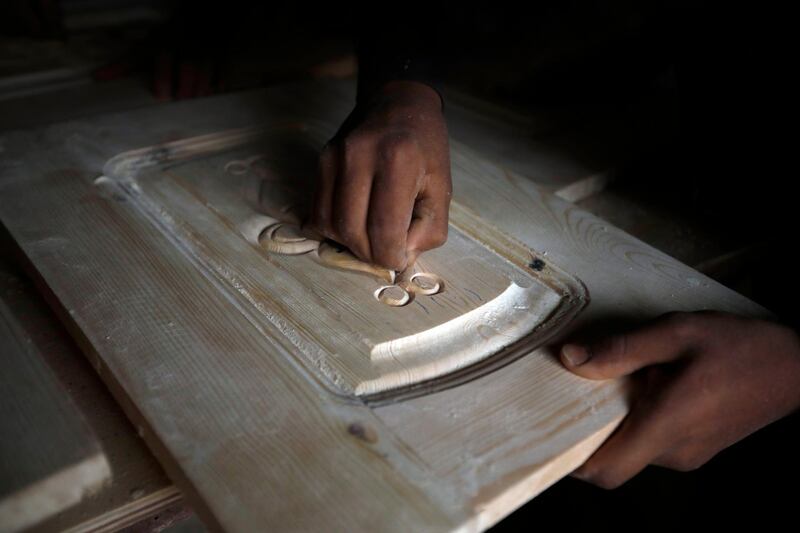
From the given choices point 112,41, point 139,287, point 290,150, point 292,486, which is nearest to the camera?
point 292,486

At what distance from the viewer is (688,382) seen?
0.71 m

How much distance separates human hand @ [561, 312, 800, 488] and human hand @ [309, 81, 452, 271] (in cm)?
25

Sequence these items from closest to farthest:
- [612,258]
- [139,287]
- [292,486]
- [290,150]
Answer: [292,486]
[139,287]
[612,258]
[290,150]

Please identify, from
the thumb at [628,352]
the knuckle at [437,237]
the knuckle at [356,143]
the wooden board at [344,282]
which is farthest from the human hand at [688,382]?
the knuckle at [356,143]

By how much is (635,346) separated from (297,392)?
1.18ft

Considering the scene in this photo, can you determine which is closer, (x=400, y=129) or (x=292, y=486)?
(x=292, y=486)

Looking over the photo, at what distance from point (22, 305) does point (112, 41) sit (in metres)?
1.26

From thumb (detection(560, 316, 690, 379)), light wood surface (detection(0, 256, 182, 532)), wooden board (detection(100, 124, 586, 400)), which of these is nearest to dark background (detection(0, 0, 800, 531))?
thumb (detection(560, 316, 690, 379))

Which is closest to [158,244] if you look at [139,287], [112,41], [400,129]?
[139,287]

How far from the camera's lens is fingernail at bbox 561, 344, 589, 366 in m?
0.73

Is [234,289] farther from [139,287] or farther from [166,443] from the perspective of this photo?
[166,443]

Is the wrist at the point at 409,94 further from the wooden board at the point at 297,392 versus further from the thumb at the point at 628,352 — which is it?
the thumb at the point at 628,352

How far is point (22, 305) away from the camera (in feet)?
2.95

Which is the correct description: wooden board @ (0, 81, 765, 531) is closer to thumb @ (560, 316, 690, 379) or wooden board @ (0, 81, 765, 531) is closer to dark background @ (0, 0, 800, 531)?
thumb @ (560, 316, 690, 379)
